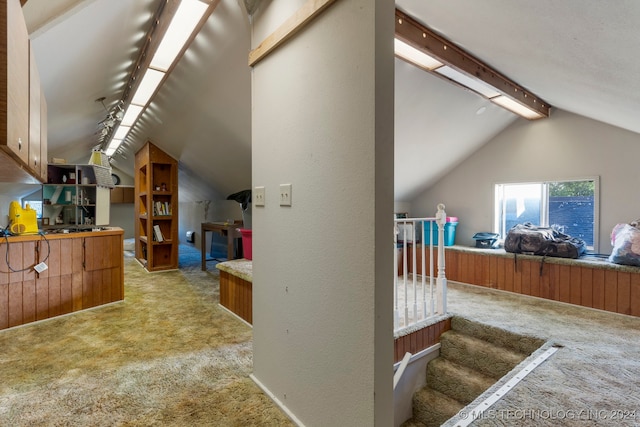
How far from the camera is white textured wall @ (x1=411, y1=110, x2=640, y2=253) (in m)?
3.43

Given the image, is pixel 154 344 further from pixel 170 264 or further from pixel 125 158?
pixel 125 158

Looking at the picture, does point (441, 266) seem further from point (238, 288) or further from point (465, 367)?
point (238, 288)

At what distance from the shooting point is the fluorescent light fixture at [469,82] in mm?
2863

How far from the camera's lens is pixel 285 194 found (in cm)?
156

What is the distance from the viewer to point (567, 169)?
3.84m

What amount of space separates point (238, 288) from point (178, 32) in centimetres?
230

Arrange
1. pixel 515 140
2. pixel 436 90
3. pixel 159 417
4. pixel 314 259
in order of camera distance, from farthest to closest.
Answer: pixel 515 140, pixel 436 90, pixel 159 417, pixel 314 259

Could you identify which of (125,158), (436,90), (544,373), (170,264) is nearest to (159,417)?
(544,373)

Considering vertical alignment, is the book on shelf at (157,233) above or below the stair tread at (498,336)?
above

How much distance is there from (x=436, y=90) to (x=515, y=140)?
189cm

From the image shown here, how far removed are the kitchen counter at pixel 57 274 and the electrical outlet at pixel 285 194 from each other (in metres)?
2.83

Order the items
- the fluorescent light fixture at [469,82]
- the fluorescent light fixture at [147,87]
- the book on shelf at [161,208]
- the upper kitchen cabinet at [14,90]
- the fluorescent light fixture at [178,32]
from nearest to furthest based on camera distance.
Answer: the upper kitchen cabinet at [14,90]
the fluorescent light fixture at [178,32]
the fluorescent light fixture at [469,82]
the fluorescent light fixture at [147,87]
the book on shelf at [161,208]

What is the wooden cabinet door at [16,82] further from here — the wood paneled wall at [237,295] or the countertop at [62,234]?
the countertop at [62,234]

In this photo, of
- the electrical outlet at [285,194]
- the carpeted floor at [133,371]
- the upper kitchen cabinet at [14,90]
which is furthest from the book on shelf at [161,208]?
the electrical outlet at [285,194]
